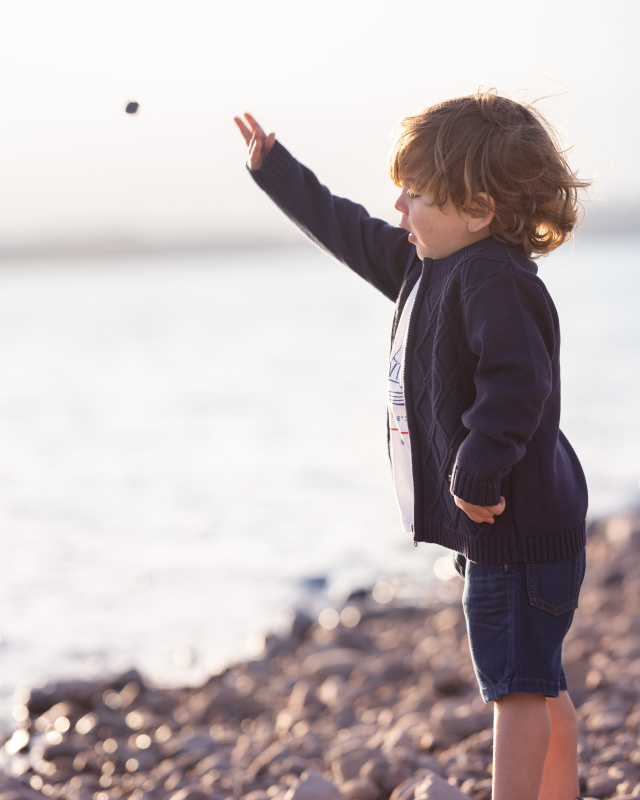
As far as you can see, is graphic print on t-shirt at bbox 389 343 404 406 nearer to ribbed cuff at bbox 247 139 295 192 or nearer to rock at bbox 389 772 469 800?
ribbed cuff at bbox 247 139 295 192

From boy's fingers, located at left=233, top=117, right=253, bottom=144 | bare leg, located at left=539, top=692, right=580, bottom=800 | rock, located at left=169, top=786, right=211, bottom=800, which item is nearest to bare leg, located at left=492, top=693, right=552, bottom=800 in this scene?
bare leg, located at left=539, top=692, right=580, bottom=800

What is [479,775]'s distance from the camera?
9.21ft

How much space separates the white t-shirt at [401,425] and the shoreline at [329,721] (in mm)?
837

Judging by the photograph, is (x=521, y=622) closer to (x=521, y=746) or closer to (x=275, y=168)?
(x=521, y=746)

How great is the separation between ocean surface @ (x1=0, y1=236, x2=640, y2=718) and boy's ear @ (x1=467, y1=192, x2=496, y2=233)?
139 inches

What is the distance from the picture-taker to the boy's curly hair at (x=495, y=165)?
1.91 metres

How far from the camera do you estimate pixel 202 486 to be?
8.88 metres

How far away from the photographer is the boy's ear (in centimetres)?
193

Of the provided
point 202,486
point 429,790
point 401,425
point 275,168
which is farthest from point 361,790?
point 202,486

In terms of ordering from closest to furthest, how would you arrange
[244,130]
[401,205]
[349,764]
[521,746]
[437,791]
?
1. [521,746]
2. [401,205]
3. [437,791]
4. [244,130]
5. [349,764]

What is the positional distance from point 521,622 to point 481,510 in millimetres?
262

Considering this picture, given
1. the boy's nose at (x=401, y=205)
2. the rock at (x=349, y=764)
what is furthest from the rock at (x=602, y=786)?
the boy's nose at (x=401, y=205)

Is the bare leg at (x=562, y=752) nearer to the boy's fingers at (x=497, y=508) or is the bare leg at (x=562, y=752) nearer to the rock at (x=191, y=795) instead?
the boy's fingers at (x=497, y=508)

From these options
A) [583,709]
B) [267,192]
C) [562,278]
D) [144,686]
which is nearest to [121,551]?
[144,686]
